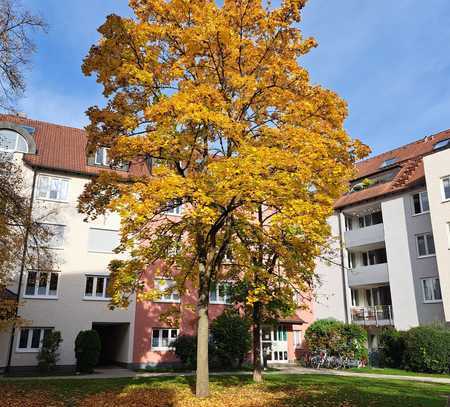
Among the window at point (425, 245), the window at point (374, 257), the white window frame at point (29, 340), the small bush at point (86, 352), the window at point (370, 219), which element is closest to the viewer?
the small bush at point (86, 352)

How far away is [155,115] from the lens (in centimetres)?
1052

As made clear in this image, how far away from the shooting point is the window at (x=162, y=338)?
26.0m

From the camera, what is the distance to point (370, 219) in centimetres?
3219

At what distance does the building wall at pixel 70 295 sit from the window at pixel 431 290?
59.1 ft

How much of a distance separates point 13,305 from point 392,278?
22448 mm

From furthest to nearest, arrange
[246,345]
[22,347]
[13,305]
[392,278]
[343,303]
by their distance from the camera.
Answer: [343,303], [392,278], [246,345], [22,347], [13,305]

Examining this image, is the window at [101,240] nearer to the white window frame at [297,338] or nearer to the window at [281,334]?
the window at [281,334]

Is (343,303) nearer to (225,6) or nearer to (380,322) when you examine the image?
(380,322)

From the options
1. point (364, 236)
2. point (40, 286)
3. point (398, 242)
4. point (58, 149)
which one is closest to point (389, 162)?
point (364, 236)

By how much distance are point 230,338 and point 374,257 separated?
1321cm

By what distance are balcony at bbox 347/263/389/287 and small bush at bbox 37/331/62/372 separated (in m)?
18.7

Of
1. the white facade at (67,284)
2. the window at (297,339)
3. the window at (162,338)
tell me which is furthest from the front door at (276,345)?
the white facade at (67,284)

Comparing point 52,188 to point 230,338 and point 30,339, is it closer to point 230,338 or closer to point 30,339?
point 30,339

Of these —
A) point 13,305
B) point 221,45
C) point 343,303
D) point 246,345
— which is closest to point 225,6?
point 221,45
